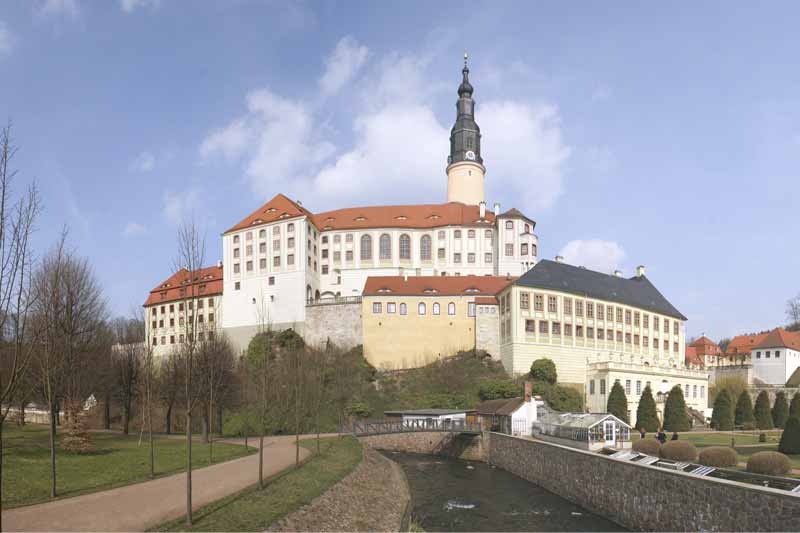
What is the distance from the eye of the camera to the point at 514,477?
33688 millimetres

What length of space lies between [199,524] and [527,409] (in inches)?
1117

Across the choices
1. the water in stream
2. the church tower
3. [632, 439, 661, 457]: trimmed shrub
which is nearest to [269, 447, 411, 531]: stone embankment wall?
the water in stream

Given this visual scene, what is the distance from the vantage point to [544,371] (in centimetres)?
5512

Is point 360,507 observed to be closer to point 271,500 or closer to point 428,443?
point 271,500

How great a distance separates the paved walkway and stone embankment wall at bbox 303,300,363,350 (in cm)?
4472

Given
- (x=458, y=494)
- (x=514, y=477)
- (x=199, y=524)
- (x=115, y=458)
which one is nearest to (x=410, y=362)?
(x=514, y=477)

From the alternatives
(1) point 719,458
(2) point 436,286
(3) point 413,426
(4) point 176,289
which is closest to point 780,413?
(3) point 413,426

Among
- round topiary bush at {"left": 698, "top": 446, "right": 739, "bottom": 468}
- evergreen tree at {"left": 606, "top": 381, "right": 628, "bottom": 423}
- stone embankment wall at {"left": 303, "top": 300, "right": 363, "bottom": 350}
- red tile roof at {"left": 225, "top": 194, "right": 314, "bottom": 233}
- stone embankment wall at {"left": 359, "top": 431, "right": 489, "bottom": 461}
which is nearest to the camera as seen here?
round topiary bush at {"left": 698, "top": 446, "right": 739, "bottom": 468}

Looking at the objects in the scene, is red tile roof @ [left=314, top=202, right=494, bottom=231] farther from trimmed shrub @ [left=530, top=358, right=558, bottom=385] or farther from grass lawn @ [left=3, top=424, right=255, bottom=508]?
grass lawn @ [left=3, top=424, right=255, bottom=508]

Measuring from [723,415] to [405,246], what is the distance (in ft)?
144

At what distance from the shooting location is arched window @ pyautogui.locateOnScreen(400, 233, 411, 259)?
262 ft

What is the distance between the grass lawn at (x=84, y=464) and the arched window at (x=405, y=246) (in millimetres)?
48483

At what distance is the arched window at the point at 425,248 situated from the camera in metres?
79.6

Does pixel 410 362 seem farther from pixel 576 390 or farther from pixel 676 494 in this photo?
pixel 676 494
